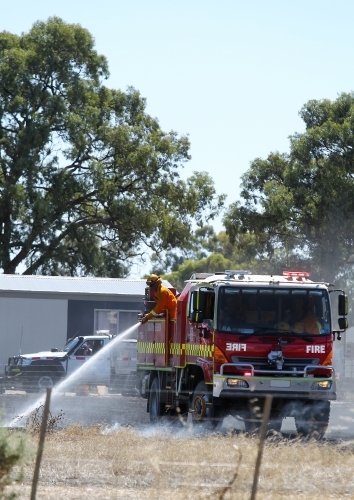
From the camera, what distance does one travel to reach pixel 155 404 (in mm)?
19766

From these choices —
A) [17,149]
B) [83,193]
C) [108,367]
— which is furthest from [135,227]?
[108,367]

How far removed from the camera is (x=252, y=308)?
16766 mm

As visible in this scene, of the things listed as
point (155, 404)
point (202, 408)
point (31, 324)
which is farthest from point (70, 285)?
point (202, 408)

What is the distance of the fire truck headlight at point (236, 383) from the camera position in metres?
16.3

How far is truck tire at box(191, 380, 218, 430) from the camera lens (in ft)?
55.0

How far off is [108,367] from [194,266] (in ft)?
160

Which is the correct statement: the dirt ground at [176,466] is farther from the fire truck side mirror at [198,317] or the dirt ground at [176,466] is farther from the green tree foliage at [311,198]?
the green tree foliage at [311,198]

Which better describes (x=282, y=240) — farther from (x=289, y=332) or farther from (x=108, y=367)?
(x=289, y=332)

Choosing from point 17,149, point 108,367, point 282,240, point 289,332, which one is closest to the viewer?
point 289,332

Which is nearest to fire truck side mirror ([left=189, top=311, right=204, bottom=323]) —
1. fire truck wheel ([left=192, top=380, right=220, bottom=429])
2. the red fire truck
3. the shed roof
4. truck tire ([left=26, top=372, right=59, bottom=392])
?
the red fire truck

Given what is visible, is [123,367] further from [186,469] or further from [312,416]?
[186,469]

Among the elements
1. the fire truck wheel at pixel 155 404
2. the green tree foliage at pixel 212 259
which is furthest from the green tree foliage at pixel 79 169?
the fire truck wheel at pixel 155 404

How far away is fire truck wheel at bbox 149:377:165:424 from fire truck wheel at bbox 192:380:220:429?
5.47ft

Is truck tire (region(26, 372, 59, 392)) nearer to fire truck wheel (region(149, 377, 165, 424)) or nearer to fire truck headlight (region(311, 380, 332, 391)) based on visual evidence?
fire truck wheel (region(149, 377, 165, 424))
